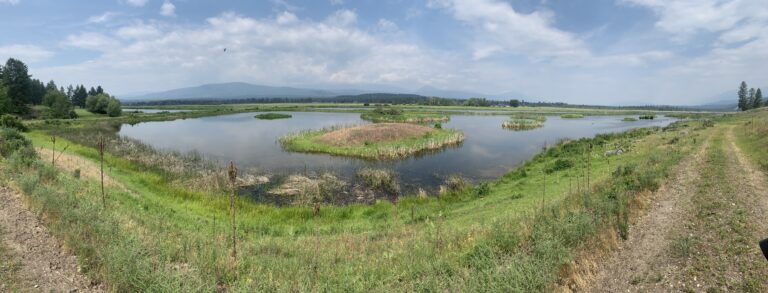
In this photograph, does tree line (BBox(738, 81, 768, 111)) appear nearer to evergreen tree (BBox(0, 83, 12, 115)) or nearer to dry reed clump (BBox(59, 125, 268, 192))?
dry reed clump (BBox(59, 125, 268, 192))

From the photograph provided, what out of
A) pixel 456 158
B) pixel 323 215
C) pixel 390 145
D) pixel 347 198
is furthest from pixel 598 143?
pixel 323 215

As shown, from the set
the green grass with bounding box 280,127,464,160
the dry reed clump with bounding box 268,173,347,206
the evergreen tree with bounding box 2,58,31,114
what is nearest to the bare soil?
the dry reed clump with bounding box 268,173,347,206

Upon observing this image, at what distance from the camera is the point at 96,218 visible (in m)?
10.4

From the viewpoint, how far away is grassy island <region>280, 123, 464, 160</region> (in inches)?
1599

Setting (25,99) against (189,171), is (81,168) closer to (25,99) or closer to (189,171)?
(189,171)

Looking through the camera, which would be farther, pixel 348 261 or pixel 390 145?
pixel 390 145

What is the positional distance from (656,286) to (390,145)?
36.8 metres

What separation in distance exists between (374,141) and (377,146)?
323 cm

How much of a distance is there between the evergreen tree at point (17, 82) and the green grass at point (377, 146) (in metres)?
77.9

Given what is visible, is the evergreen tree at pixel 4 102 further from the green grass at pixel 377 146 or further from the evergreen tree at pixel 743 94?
the evergreen tree at pixel 743 94

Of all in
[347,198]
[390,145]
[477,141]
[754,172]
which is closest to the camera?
[754,172]

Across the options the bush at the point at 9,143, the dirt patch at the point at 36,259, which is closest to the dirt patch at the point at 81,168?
the bush at the point at 9,143

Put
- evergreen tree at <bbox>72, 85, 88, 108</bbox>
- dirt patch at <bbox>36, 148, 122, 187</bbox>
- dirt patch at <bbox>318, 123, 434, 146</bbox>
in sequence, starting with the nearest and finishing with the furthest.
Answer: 1. dirt patch at <bbox>36, 148, 122, 187</bbox>
2. dirt patch at <bbox>318, 123, 434, 146</bbox>
3. evergreen tree at <bbox>72, 85, 88, 108</bbox>

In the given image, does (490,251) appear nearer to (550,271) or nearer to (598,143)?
(550,271)
